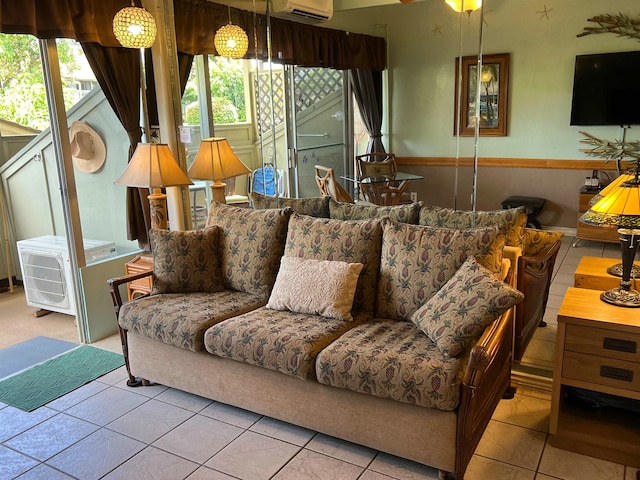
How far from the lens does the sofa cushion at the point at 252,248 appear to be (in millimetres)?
2998

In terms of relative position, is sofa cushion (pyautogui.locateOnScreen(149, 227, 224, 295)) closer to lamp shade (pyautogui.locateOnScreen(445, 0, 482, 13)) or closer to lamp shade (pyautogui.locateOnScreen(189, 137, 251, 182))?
lamp shade (pyautogui.locateOnScreen(189, 137, 251, 182))

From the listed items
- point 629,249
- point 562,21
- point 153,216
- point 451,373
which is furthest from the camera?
point 153,216

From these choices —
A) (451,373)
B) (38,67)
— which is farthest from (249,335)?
(38,67)

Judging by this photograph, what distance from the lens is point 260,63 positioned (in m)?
4.14

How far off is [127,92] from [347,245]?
6.30 ft

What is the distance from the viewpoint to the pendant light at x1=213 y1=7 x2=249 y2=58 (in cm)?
379

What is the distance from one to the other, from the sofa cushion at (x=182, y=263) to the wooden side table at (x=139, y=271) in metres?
0.36

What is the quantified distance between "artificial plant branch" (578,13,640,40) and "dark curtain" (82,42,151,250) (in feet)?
8.98

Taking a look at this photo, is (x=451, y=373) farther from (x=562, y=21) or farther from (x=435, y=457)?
(x=562, y=21)

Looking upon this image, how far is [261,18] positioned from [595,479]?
12.0 ft

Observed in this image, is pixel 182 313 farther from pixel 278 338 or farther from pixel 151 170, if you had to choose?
pixel 151 170

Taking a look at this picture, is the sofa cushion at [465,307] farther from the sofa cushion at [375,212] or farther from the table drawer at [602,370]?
the sofa cushion at [375,212]

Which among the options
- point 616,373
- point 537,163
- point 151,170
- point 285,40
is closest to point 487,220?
point 537,163

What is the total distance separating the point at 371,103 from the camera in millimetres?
3416
